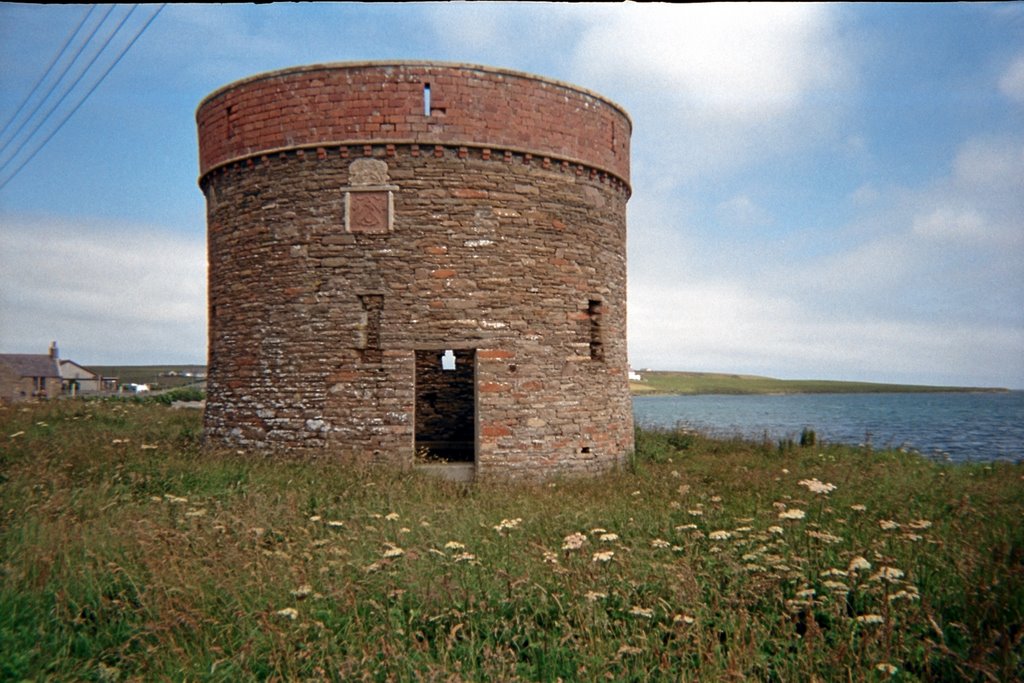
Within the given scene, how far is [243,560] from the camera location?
4910mm

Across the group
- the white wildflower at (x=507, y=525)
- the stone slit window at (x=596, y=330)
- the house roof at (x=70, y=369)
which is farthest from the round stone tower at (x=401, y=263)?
the house roof at (x=70, y=369)

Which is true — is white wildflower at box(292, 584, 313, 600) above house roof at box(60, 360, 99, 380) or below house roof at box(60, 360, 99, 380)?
below

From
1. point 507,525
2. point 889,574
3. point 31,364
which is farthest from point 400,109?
point 31,364

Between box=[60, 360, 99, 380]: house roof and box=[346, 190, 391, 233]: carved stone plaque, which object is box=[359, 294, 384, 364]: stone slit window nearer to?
box=[346, 190, 391, 233]: carved stone plaque

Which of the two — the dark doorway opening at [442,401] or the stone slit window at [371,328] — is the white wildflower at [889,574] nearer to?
the stone slit window at [371,328]

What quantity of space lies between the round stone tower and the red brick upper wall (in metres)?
0.03

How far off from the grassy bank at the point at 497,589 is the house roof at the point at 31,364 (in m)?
44.1

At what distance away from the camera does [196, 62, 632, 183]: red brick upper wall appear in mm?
9281

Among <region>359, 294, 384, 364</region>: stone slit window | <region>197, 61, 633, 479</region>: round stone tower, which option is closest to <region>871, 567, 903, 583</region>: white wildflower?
<region>197, 61, 633, 479</region>: round stone tower

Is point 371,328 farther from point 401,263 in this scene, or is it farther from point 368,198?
point 368,198

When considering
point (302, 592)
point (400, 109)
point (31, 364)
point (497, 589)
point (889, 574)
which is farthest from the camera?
point (31, 364)

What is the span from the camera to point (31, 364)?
43.2 metres

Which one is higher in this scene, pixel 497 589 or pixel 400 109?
pixel 400 109

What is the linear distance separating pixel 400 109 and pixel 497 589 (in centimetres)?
735
